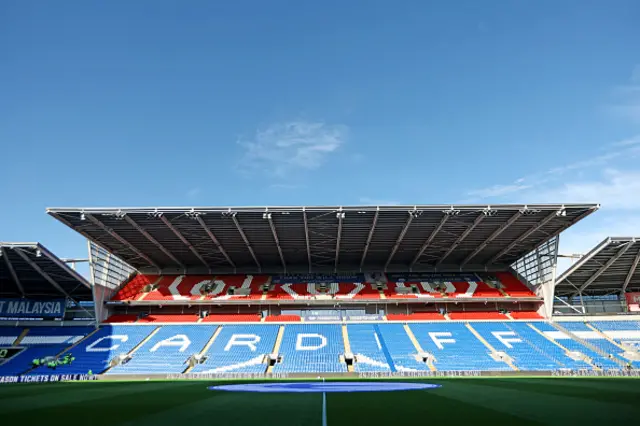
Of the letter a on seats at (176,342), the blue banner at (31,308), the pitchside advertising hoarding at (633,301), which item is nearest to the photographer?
the letter a on seats at (176,342)

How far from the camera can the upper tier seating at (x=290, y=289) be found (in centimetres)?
4578

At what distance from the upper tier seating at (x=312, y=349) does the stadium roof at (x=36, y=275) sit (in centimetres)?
2240

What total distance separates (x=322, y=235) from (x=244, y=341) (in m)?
13.5

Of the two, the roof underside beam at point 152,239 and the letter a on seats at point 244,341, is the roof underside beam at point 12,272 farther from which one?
the letter a on seats at point 244,341

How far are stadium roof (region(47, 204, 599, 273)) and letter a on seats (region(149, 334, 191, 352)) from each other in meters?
9.46

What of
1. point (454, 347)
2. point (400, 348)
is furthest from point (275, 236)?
point (454, 347)

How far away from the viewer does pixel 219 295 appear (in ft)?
152

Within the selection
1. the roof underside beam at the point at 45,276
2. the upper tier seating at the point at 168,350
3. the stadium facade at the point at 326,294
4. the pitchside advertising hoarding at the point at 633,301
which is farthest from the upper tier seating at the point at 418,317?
the roof underside beam at the point at 45,276

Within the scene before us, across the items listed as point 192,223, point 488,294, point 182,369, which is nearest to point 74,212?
point 192,223

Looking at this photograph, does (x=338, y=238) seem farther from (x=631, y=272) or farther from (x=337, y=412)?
(x=631, y=272)

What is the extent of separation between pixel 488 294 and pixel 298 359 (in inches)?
971

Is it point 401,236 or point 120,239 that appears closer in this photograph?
point 120,239

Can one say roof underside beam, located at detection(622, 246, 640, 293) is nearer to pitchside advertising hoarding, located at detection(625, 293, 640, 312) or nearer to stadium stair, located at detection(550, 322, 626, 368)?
pitchside advertising hoarding, located at detection(625, 293, 640, 312)

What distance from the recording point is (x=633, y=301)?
148 ft
